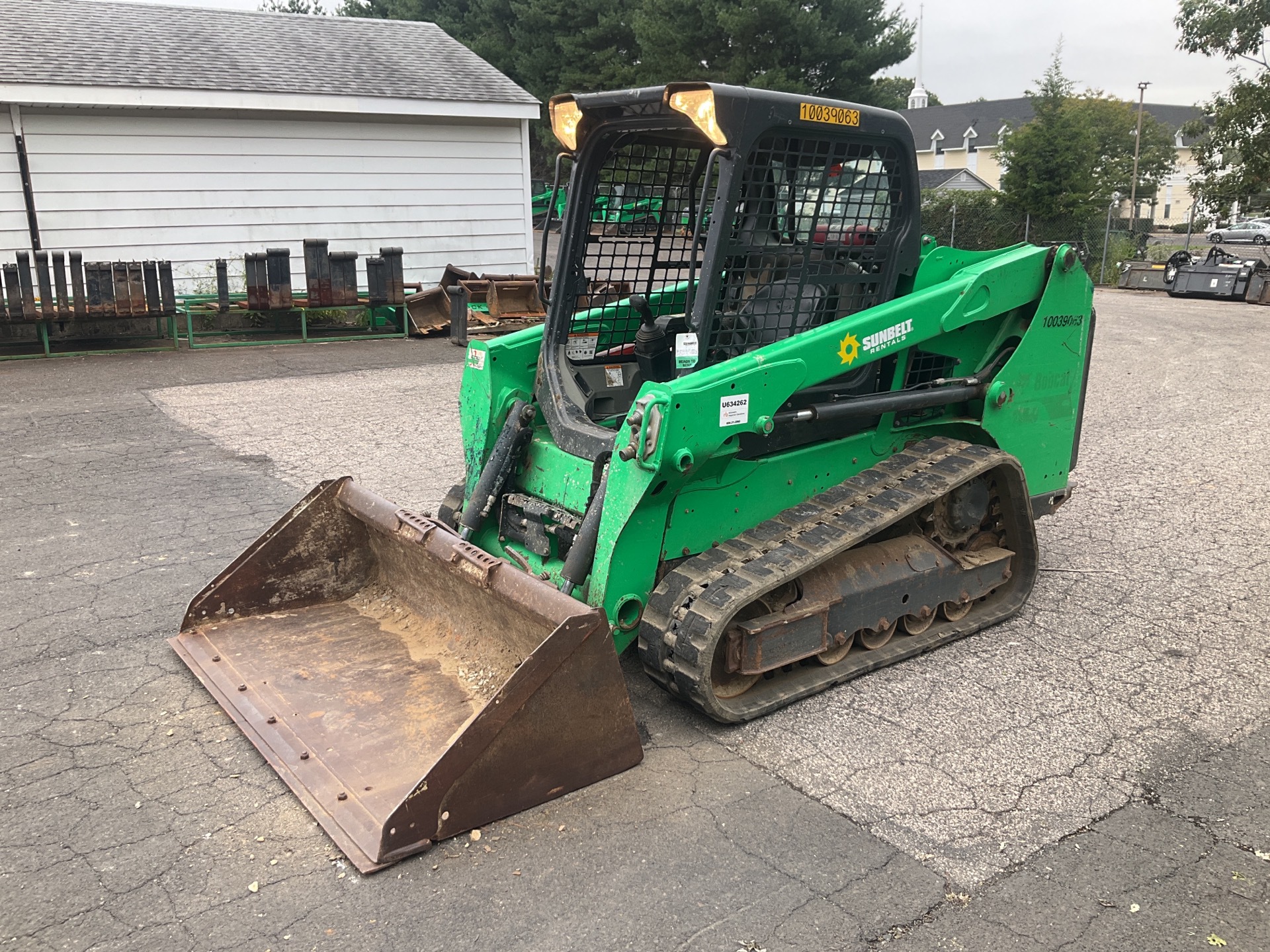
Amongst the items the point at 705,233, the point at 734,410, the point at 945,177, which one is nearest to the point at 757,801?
the point at 734,410

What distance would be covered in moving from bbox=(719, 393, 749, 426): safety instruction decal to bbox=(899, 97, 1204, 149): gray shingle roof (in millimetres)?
64866

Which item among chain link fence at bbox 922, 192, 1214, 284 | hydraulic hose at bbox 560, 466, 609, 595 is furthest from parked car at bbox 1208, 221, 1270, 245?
hydraulic hose at bbox 560, 466, 609, 595

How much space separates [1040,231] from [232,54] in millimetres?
19465

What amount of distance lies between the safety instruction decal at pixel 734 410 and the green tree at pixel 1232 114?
25133 mm

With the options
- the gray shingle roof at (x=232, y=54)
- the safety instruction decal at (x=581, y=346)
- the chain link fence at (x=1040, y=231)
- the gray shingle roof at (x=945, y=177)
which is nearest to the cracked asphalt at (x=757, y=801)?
the safety instruction decal at (x=581, y=346)

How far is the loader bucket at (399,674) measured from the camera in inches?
123

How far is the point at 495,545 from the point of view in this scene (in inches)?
186

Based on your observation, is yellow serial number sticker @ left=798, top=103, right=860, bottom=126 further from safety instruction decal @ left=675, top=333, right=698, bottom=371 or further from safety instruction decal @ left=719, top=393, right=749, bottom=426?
safety instruction decal @ left=719, top=393, right=749, bottom=426

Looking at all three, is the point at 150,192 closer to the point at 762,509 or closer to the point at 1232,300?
the point at 762,509

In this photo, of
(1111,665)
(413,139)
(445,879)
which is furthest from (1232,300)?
(445,879)

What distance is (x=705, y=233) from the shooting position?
417cm

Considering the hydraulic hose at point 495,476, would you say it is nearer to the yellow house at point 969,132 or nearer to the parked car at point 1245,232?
the parked car at point 1245,232

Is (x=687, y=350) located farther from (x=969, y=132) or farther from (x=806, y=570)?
(x=969, y=132)

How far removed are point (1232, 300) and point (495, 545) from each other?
19.4 meters
